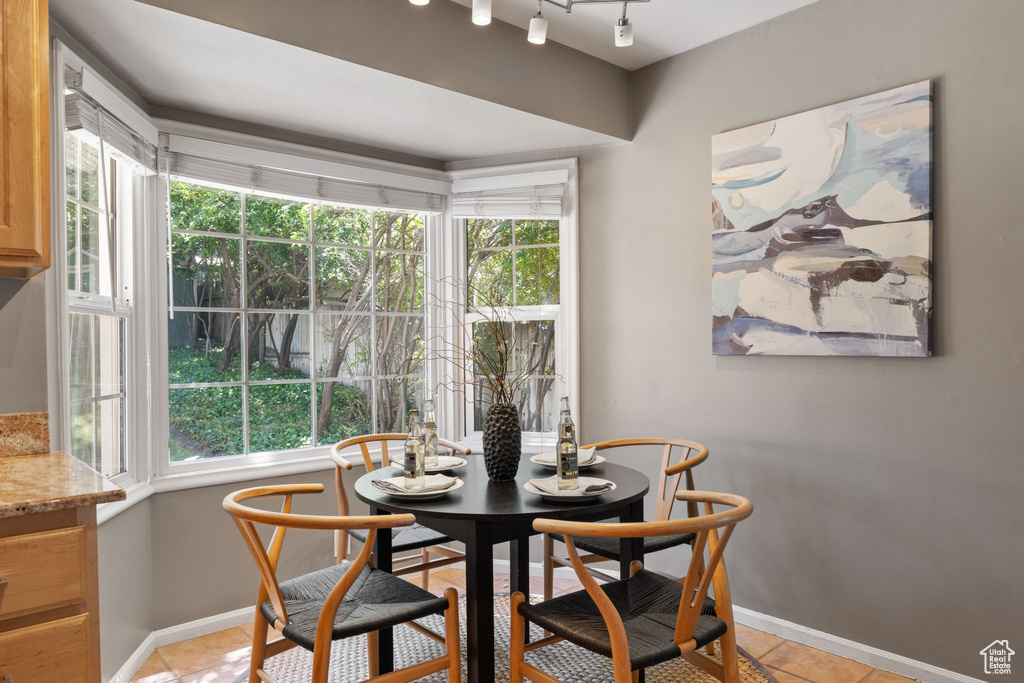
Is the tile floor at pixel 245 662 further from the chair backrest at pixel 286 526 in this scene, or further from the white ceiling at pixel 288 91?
the white ceiling at pixel 288 91

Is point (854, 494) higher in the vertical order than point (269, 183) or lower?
lower

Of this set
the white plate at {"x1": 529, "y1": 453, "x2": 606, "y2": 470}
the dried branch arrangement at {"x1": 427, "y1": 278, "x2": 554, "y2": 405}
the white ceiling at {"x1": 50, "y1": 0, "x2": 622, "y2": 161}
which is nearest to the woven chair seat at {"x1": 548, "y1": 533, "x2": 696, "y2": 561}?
the white plate at {"x1": 529, "y1": 453, "x2": 606, "y2": 470}

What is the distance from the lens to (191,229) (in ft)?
9.71

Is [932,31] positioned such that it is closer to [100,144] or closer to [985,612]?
[985,612]

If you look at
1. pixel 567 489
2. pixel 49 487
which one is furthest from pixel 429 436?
pixel 49 487

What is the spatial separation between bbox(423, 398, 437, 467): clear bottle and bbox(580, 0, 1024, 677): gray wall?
1266 millimetres

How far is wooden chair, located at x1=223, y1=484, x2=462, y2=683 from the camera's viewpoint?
1.63m

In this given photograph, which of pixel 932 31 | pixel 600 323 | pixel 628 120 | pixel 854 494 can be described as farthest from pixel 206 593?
pixel 932 31

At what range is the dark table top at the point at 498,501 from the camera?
179 centimetres

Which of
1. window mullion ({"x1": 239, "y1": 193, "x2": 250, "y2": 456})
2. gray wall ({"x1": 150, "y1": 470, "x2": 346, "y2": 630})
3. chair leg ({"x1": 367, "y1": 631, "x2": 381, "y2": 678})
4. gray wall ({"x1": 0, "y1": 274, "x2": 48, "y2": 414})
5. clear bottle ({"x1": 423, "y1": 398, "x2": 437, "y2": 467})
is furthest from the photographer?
window mullion ({"x1": 239, "y1": 193, "x2": 250, "y2": 456})

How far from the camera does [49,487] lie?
4.63 ft

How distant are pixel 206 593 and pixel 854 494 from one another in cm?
264

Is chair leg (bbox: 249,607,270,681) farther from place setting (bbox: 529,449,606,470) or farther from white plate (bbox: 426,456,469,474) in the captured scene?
place setting (bbox: 529,449,606,470)

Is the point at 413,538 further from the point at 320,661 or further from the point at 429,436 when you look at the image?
the point at 320,661
